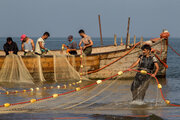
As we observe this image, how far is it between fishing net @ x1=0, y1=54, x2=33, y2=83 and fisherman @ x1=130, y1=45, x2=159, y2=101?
638 cm

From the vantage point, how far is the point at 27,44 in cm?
1555

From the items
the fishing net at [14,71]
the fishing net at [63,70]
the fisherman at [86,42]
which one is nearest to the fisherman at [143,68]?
the fishing net at [63,70]

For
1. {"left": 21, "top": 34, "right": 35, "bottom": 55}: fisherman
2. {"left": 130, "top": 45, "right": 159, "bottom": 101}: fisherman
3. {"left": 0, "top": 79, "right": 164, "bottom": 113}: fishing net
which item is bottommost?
{"left": 0, "top": 79, "right": 164, "bottom": 113}: fishing net

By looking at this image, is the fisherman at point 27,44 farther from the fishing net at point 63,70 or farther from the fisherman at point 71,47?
the fisherman at point 71,47

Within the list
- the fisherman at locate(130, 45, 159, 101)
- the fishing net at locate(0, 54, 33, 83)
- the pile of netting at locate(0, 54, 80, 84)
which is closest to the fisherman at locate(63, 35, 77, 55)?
the pile of netting at locate(0, 54, 80, 84)

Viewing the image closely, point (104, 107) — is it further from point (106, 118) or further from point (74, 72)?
point (74, 72)

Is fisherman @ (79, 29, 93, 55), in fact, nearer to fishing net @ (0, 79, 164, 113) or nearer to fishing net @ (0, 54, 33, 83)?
fishing net @ (0, 54, 33, 83)

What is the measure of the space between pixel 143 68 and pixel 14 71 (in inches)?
281

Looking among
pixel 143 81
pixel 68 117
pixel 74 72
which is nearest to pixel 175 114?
pixel 143 81

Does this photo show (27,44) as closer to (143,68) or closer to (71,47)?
(71,47)

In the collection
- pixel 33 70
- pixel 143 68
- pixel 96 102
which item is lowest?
pixel 96 102

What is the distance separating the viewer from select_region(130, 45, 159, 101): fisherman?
976cm

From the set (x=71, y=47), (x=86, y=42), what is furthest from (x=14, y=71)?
(x=86, y=42)

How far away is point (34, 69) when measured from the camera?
16234mm
